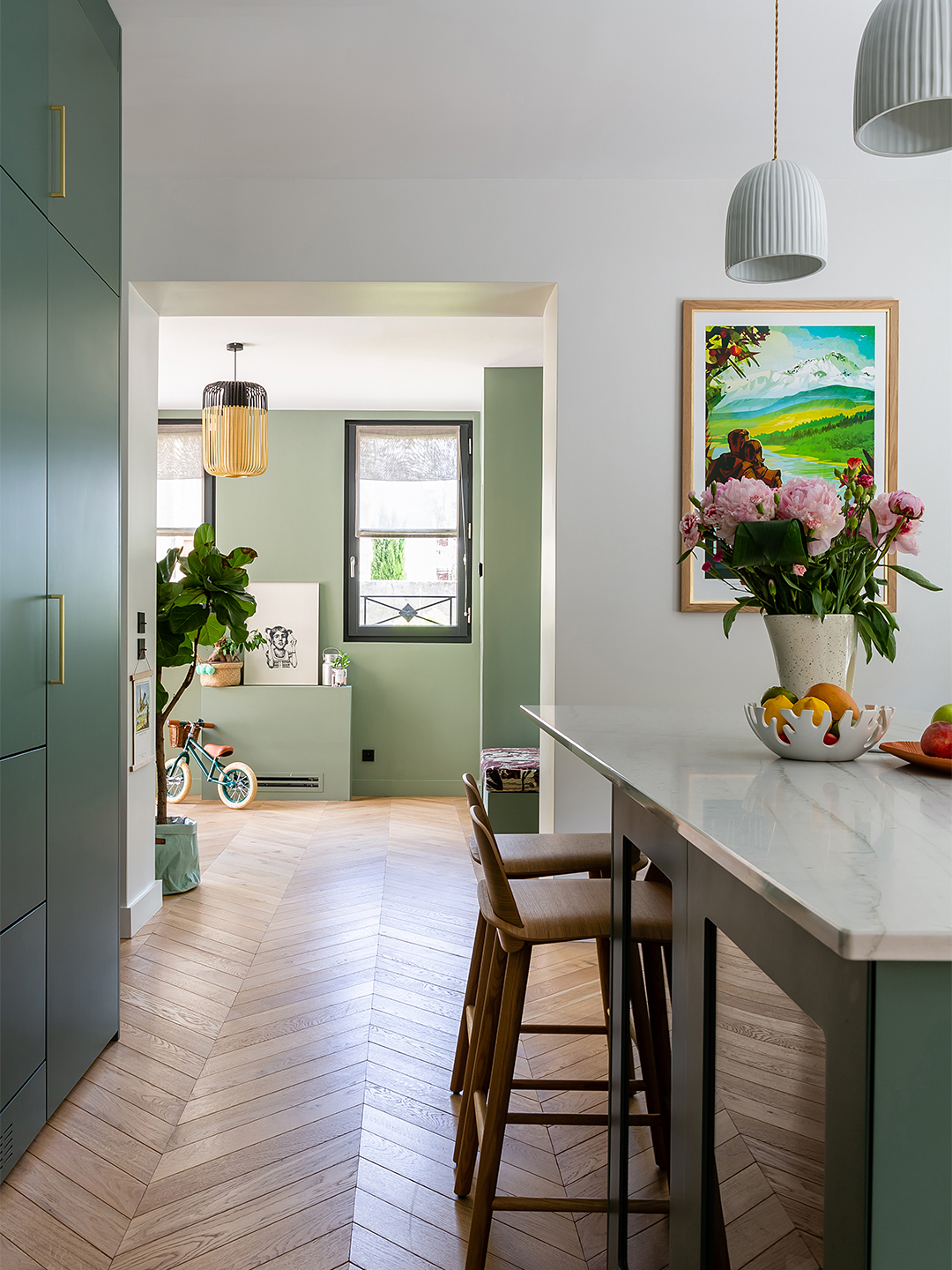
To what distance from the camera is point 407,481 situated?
21.4 feet

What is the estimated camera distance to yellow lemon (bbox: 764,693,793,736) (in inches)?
55.0

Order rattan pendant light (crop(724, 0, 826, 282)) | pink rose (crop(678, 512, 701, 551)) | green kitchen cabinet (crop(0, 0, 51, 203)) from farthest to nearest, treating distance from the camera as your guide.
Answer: rattan pendant light (crop(724, 0, 826, 282)) < green kitchen cabinet (crop(0, 0, 51, 203)) < pink rose (crop(678, 512, 701, 551))

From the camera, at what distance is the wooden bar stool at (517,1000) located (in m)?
1.47

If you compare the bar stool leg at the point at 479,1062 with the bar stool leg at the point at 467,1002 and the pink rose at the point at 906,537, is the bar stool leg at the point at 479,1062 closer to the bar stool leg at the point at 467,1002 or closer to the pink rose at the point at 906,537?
the bar stool leg at the point at 467,1002

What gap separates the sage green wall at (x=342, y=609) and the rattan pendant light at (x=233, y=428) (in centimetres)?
141

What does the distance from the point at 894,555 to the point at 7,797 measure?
9.49ft

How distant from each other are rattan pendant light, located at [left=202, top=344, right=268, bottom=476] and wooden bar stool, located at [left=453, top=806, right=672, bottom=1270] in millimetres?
3818

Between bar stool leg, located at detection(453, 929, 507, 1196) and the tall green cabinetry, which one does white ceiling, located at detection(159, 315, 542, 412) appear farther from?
bar stool leg, located at detection(453, 929, 507, 1196)

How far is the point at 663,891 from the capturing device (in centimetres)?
130

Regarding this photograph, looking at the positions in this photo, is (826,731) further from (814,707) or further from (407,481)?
(407,481)

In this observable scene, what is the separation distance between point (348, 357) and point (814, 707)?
4.34m

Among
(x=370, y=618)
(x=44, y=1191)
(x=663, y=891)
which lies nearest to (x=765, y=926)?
(x=663, y=891)

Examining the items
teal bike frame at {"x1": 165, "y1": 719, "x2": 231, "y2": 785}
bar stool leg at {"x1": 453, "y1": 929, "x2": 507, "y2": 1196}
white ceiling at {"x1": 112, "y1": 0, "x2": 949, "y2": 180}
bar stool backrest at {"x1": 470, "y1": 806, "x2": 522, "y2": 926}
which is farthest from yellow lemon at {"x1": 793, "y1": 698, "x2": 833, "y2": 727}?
teal bike frame at {"x1": 165, "y1": 719, "x2": 231, "y2": 785}

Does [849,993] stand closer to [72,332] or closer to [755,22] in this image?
[72,332]
